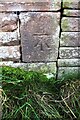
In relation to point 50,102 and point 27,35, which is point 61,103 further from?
point 27,35

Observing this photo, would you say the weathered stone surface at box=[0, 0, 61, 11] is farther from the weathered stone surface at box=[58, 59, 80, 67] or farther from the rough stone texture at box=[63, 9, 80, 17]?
the weathered stone surface at box=[58, 59, 80, 67]

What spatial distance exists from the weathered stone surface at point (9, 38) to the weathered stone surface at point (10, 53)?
0.04 m

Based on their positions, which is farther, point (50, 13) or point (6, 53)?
point (6, 53)

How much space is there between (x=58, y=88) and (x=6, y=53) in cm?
52

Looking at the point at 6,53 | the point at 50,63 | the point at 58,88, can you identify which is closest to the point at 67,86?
the point at 58,88

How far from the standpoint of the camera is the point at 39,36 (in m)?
2.11

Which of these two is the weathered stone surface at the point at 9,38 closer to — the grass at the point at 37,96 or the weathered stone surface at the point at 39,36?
the weathered stone surface at the point at 39,36

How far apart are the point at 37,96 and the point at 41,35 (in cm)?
47

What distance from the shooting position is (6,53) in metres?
2.21

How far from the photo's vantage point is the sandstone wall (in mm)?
1996

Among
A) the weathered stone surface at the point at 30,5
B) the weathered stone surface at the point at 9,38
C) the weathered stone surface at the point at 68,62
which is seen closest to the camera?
the weathered stone surface at the point at 30,5

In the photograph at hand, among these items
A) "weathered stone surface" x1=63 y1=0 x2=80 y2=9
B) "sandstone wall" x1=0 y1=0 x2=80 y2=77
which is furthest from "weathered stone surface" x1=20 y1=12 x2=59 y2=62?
"weathered stone surface" x1=63 y1=0 x2=80 y2=9

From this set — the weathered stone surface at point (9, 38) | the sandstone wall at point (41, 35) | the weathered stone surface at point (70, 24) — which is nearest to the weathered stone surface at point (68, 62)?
the sandstone wall at point (41, 35)

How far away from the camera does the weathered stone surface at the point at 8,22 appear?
6.66 feet
